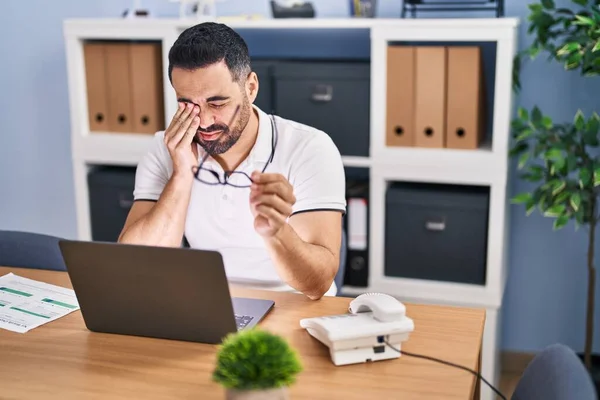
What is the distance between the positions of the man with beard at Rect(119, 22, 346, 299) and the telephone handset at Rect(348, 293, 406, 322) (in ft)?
1.02

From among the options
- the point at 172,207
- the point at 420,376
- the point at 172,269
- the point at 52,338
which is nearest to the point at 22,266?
the point at 172,207

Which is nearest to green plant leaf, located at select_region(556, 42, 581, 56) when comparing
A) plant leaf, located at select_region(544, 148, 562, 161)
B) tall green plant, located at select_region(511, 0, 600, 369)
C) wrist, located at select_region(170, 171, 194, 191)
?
tall green plant, located at select_region(511, 0, 600, 369)

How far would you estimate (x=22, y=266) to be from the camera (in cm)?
210

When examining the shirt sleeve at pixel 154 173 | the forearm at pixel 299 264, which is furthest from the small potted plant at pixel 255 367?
the shirt sleeve at pixel 154 173

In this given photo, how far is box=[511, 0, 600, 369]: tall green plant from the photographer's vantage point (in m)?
2.54

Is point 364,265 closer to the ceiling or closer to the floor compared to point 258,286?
closer to the floor

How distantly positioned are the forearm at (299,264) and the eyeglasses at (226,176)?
34 centimetres

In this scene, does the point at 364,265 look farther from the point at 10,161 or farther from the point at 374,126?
the point at 10,161

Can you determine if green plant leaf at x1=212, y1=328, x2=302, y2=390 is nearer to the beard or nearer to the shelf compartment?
the beard

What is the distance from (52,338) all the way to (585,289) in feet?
7.29

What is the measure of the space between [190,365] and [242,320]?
0.66ft

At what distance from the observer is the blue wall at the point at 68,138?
9.81 ft

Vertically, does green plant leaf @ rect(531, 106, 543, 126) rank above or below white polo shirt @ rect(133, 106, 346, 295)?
above

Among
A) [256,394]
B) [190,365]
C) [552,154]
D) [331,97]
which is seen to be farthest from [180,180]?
[552,154]
